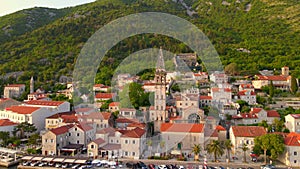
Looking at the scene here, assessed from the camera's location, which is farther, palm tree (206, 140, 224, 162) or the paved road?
palm tree (206, 140, 224, 162)

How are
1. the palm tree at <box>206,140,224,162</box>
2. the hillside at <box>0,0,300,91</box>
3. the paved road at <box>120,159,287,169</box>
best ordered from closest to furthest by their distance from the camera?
1. the paved road at <box>120,159,287,169</box>
2. the palm tree at <box>206,140,224,162</box>
3. the hillside at <box>0,0,300,91</box>

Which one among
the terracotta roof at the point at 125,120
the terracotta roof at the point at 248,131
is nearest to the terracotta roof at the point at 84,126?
the terracotta roof at the point at 125,120

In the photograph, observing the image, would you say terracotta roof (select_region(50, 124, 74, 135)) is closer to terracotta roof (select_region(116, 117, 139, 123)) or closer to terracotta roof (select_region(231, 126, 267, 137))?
terracotta roof (select_region(116, 117, 139, 123))

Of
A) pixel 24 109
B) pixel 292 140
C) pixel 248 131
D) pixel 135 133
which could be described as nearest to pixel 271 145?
pixel 292 140

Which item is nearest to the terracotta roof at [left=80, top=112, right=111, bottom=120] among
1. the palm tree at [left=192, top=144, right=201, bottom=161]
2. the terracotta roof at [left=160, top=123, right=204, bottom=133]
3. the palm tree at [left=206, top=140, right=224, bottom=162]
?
the terracotta roof at [left=160, top=123, right=204, bottom=133]

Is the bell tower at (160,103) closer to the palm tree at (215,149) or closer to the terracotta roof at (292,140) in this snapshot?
the palm tree at (215,149)

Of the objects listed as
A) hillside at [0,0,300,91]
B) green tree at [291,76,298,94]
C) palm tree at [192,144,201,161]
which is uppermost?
hillside at [0,0,300,91]

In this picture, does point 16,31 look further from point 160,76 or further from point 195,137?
point 195,137

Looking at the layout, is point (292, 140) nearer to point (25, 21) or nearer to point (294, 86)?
point (294, 86)
